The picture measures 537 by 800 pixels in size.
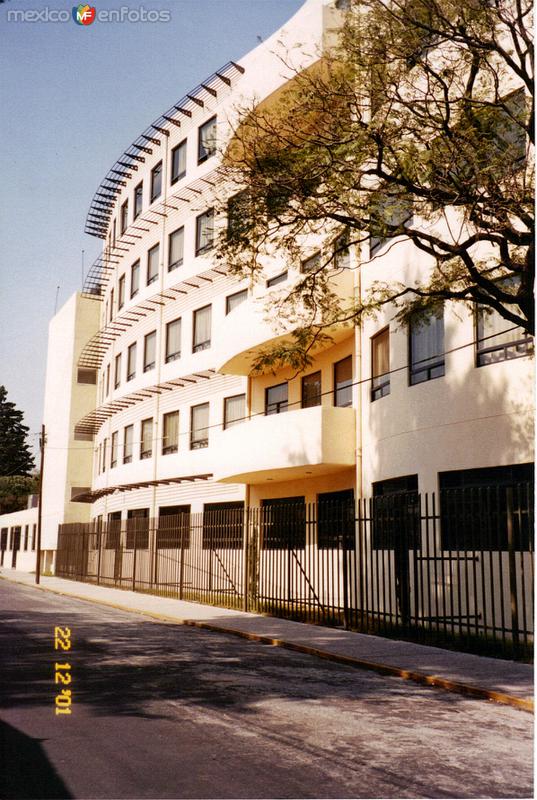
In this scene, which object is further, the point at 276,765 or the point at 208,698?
the point at 208,698

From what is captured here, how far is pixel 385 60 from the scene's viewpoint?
11.8 m

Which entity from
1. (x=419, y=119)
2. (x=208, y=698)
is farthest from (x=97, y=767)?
(x=419, y=119)

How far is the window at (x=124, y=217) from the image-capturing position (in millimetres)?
38531

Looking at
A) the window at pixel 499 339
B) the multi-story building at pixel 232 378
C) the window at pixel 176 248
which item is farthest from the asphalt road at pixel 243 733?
the window at pixel 176 248

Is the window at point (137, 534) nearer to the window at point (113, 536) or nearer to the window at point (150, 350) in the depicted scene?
the window at point (113, 536)

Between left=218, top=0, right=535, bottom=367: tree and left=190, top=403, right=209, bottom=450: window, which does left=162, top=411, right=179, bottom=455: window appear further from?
left=218, top=0, right=535, bottom=367: tree

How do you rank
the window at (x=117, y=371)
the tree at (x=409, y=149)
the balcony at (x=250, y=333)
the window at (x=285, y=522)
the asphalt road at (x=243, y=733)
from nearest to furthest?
the asphalt road at (x=243, y=733) < the tree at (x=409, y=149) < the window at (x=285, y=522) < the balcony at (x=250, y=333) < the window at (x=117, y=371)

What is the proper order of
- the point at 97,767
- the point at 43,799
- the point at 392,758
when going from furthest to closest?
the point at 392,758
the point at 97,767
the point at 43,799

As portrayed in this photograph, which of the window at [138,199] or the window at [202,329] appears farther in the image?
the window at [138,199]

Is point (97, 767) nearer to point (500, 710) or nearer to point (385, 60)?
point (500, 710)

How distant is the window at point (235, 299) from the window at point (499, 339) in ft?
46.4

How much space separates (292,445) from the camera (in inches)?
829

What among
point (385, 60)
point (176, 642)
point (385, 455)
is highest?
point (385, 60)

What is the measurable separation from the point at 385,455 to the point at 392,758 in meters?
12.7
